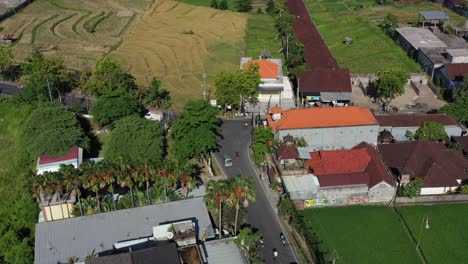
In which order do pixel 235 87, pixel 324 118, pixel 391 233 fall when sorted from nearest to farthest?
pixel 391 233 < pixel 324 118 < pixel 235 87

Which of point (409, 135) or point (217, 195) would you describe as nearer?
point (217, 195)

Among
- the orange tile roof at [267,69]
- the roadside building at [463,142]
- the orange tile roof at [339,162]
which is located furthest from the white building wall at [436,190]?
the orange tile roof at [267,69]

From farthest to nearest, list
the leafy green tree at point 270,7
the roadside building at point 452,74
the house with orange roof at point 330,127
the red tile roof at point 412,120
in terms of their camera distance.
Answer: the leafy green tree at point 270,7, the roadside building at point 452,74, the red tile roof at point 412,120, the house with orange roof at point 330,127

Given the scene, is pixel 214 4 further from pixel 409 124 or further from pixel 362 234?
pixel 362 234

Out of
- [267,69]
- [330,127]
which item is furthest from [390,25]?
[330,127]

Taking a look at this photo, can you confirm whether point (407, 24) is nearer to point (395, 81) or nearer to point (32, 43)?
point (395, 81)

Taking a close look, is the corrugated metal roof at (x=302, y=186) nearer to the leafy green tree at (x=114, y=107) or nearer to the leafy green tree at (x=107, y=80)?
the leafy green tree at (x=114, y=107)

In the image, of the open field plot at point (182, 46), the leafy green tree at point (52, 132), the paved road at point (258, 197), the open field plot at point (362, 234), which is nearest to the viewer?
the open field plot at point (362, 234)

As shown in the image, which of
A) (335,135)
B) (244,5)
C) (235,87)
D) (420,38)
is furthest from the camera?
(244,5)
